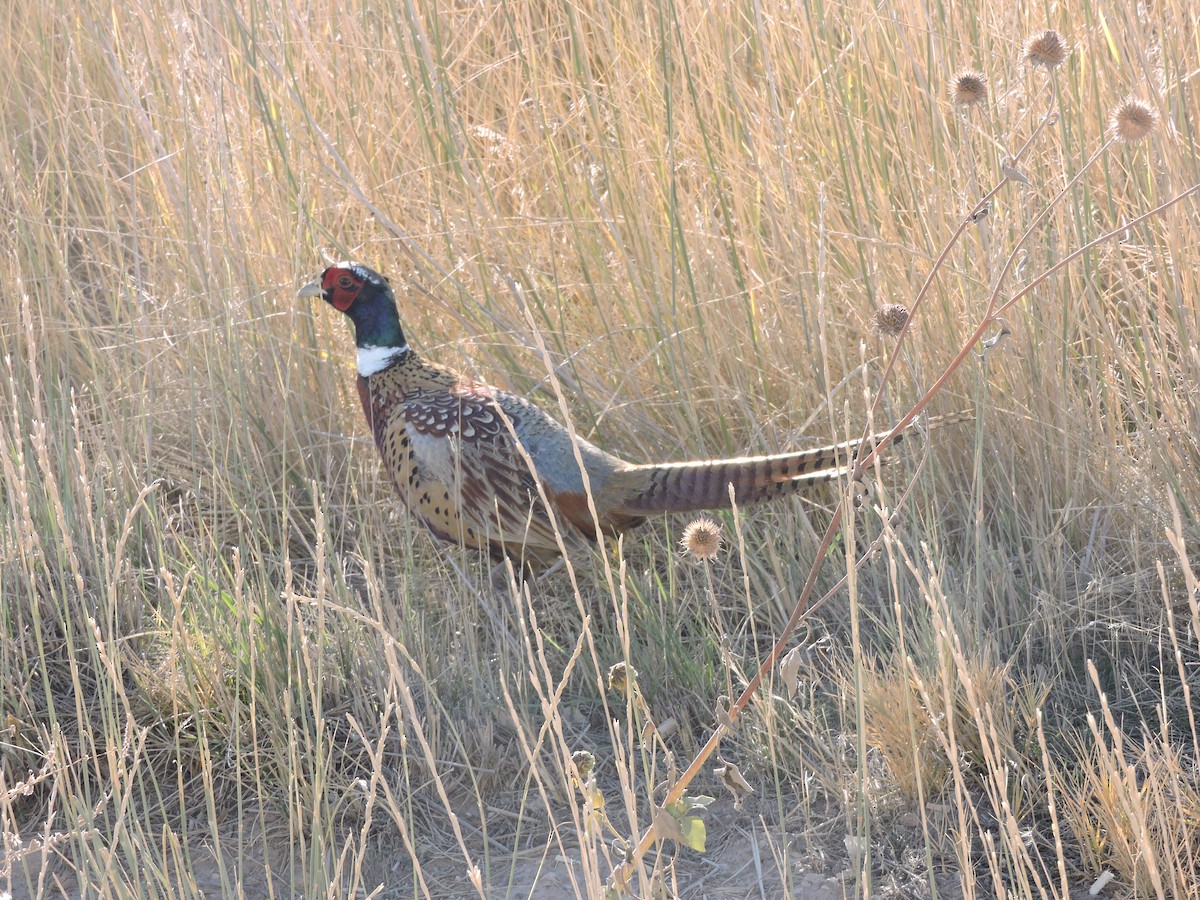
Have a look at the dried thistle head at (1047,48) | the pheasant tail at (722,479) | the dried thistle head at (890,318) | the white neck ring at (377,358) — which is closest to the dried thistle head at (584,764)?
the dried thistle head at (890,318)

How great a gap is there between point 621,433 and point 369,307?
77 centimetres

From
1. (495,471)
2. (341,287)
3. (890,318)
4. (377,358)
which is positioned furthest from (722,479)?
(341,287)

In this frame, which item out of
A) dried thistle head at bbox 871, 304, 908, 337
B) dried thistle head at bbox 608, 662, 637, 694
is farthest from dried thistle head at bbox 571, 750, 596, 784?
dried thistle head at bbox 871, 304, 908, 337

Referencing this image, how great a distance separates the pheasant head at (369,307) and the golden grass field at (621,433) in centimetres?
23

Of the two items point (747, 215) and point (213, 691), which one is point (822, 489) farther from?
point (213, 691)

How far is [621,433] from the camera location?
12.0 feet

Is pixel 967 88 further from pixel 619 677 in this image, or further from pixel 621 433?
pixel 621 433

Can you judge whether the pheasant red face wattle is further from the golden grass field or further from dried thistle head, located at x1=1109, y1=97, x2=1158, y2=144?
dried thistle head, located at x1=1109, y1=97, x2=1158, y2=144

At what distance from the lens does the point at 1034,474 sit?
3145 mm

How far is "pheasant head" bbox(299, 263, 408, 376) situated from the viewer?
369 centimetres

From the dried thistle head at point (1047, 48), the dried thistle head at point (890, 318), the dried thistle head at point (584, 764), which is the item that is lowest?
the dried thistle head at point (584, 764)

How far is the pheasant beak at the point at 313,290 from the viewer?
3615 mm

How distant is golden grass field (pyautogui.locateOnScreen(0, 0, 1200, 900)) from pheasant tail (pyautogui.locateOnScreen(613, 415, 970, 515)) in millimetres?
137

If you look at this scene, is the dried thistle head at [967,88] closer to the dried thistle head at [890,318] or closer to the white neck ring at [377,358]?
the dried thistle head at [890,318]
